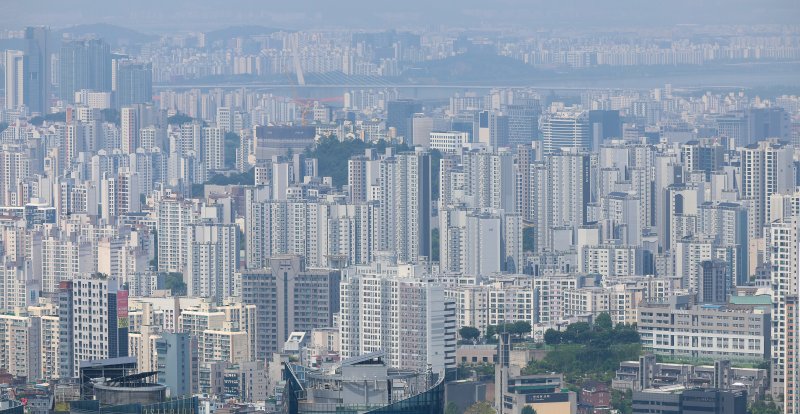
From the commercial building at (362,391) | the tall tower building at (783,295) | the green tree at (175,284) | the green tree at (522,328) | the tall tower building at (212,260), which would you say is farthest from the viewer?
the green tree at (175,284)

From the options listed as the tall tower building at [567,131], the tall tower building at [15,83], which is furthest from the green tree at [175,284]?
the tall tower building at [15,83]

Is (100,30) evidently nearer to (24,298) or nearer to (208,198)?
(208,198)

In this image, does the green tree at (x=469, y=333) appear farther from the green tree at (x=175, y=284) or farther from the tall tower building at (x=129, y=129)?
the tall tower building at (x=129, y=129)

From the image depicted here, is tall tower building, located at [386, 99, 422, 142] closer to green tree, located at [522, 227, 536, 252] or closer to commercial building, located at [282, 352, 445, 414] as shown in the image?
green tree, located at [522, 227, 536, 252]

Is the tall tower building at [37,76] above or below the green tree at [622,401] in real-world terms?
above

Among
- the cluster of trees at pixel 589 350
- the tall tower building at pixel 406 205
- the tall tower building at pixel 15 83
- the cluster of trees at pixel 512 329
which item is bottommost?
the cluster of trees at pixel 589 350

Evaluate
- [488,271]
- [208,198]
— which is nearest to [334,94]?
[208,198]

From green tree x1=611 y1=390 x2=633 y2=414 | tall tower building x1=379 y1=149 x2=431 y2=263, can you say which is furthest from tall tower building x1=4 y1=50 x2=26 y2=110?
green tree x1=611 y1=390 x2=633 y2=414
